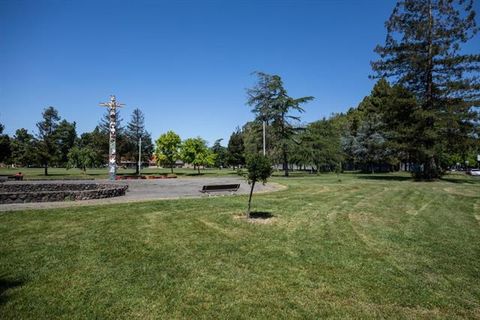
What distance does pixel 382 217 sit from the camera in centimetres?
1188

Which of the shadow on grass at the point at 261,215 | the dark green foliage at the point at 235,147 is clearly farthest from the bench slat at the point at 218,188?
the dark green foliage at the point at 235,147

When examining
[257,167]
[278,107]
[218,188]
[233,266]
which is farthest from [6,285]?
[278,107]

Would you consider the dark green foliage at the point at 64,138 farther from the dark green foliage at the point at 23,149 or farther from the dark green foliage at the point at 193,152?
the dark green foliage at the point at 193,152

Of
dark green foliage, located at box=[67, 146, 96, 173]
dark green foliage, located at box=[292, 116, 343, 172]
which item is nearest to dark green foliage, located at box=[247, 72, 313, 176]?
dark green foliage, located at box=[292, 116, 343, 172]

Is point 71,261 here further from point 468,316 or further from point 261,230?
point 468,316

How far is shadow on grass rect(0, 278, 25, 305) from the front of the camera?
16.7 feet

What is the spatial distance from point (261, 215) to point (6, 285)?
26.3 ft

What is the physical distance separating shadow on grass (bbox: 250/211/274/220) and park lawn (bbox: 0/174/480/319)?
0.45 metres

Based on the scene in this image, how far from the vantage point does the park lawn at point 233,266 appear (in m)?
4.91

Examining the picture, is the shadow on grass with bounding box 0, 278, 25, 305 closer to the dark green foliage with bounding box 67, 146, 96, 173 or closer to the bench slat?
the bench slat

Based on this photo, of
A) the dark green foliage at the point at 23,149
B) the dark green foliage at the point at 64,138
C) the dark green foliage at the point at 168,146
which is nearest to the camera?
the dark green foliage at the point at 23,149

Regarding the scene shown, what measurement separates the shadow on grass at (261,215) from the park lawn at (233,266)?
0.45m

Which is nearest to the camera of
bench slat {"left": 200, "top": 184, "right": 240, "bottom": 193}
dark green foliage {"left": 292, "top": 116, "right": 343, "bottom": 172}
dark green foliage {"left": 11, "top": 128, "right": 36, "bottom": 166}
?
bench slat {"left": 200, "top": 184, "right": 240, "bottom": 193}

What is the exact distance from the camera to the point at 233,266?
6590 mm
